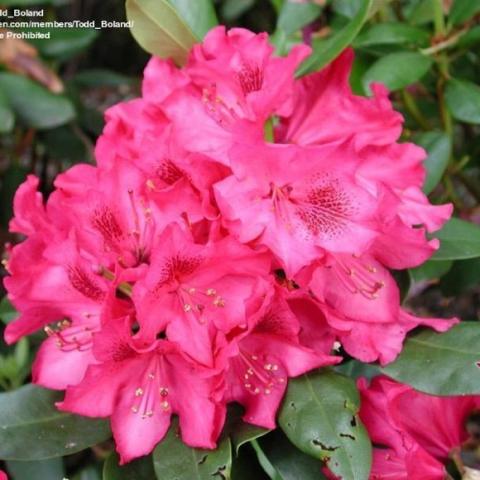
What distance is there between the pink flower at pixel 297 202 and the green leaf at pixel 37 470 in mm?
518

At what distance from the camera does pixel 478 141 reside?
1.72 metres

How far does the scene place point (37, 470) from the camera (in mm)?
1279

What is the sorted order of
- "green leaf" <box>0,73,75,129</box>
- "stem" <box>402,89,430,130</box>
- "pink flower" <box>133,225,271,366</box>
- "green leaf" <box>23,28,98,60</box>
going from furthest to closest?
"green leaf" <box>23,28,98,60</box>, "green leaf" <box>0,73,75,129</box>, "stem" <box>402,89,430,130</box>, "pink flower" <box>133,225,271,366</box>

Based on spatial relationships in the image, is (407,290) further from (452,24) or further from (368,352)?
(452,24)

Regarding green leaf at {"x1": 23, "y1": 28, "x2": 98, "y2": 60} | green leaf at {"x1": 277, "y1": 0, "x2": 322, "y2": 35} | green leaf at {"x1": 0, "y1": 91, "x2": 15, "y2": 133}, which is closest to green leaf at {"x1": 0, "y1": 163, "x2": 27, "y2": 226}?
green leaf at {"x1": 23, "y1": 28, "x2": 98, "y2": 60}

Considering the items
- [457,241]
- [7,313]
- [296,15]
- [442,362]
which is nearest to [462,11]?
[296,15]

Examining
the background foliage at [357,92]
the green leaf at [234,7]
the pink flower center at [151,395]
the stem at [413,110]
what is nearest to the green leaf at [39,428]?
the background foliage at [357,92]

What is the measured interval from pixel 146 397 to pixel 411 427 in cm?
→ 33

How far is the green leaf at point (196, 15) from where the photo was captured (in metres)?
1.29

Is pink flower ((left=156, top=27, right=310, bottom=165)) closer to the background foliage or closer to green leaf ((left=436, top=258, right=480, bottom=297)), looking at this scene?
the background foliage

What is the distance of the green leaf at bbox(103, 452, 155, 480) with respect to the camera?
3.53 ft

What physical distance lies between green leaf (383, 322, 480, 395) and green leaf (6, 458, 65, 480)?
1.63ft

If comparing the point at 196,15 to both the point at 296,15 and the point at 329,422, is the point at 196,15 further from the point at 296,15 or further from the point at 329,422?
the point at 329,422

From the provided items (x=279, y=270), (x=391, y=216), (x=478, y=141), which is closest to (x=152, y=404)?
(x=279, y=270)
